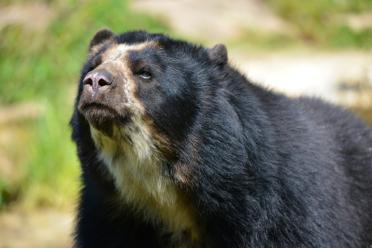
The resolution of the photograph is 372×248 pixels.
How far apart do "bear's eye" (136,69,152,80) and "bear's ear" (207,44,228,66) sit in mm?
584

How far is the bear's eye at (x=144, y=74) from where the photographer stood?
5312mm

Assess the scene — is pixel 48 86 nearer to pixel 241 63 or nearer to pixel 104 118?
pixel 241 63

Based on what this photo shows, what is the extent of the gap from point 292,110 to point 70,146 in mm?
5221

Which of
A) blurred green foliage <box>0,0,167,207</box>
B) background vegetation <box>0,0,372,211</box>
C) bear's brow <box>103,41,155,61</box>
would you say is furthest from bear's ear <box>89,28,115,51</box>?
blurred green foliage <box>0,0,167,207</box>

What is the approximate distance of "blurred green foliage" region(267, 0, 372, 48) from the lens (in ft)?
52.1

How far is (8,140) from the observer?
35.6ft

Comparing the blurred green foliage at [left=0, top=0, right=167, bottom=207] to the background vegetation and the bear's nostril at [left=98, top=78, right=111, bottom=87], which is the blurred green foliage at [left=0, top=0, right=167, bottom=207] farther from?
the bear's nostril at [left=98, top=78, right=111, bottom=87]

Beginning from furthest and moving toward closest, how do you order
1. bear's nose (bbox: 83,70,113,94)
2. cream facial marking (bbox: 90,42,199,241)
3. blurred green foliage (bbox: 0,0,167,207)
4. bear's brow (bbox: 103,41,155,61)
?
1. blurred green foliage (bbox: 0,0,167,207)
2. bear's brow (bbox: 103,41,155,61)
3. cream facial marking (bbox: 90,42,199,241)
4. bear's nose (bbox: 83,70,113,94)

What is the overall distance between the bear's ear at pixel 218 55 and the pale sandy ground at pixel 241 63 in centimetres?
71

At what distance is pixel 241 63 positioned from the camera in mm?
12641

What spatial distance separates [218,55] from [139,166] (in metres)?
0.96

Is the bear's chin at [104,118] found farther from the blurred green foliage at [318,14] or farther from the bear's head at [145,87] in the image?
the blurred green foliage at [318,14]

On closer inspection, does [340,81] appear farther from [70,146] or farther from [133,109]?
[133,109]

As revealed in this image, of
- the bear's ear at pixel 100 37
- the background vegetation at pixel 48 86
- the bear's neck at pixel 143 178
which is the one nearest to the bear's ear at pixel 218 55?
the bear's ear at pixel 100 37
